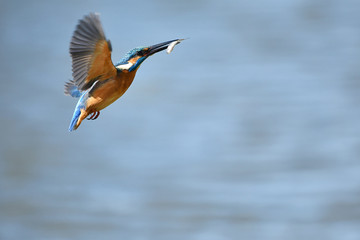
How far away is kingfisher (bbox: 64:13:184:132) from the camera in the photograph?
1.32 ft

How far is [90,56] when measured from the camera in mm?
433

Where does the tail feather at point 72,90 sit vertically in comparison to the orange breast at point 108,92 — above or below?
above

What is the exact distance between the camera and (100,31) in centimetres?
41

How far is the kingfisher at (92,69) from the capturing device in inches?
15.9

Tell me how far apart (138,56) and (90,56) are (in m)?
0.05

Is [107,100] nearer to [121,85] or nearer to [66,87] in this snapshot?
[121,85]

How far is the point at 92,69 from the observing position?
43cm

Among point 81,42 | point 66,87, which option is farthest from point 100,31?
point 66,87

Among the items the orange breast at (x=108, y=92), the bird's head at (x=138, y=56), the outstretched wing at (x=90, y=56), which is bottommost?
the orange breast at (x=108, y=92)

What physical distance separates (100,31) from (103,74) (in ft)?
0.13

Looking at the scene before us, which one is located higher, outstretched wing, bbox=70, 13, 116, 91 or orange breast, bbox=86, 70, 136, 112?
outstretched wing, bbox=70, 13, 116, 91

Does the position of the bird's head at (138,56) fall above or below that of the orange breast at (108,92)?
above

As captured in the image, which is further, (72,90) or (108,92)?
(72,90)

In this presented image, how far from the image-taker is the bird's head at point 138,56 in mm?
444
